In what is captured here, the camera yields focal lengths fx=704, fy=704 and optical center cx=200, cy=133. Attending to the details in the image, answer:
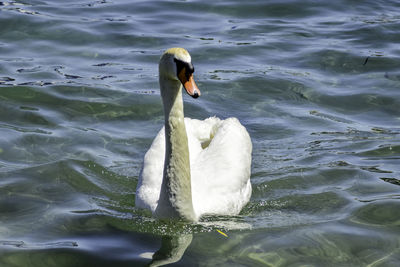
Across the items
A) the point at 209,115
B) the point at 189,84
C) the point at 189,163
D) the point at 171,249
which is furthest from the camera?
the point at 209,115

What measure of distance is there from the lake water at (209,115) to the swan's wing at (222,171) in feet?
0.59

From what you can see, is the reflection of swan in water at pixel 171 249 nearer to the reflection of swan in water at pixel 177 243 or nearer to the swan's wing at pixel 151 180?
the reflection of swan in water at pixel 177 243

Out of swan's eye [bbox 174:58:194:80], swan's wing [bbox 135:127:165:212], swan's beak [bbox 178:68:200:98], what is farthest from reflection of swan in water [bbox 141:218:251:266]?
swan's eye [bbox 174:58:194:80]

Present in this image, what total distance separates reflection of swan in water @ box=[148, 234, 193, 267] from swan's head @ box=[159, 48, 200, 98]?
1.41 m

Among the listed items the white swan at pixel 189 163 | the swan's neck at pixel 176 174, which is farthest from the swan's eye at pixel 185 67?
the swan's neck at pixel 176 174

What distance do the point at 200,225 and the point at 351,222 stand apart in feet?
4.75

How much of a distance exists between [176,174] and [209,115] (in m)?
3.75

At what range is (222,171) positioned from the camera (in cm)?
723

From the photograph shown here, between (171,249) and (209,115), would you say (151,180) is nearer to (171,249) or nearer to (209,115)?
(171,249)

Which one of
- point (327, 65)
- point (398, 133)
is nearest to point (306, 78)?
point (327, 65)

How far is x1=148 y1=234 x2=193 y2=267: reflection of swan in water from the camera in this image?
19.3ft

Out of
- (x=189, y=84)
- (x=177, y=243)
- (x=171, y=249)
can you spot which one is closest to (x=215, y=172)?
(x=177, y=243)

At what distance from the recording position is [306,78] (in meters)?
11.3

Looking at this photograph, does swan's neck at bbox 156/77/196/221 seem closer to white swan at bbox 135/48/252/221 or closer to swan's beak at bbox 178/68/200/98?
white swan at bbox 135/48/252/221
